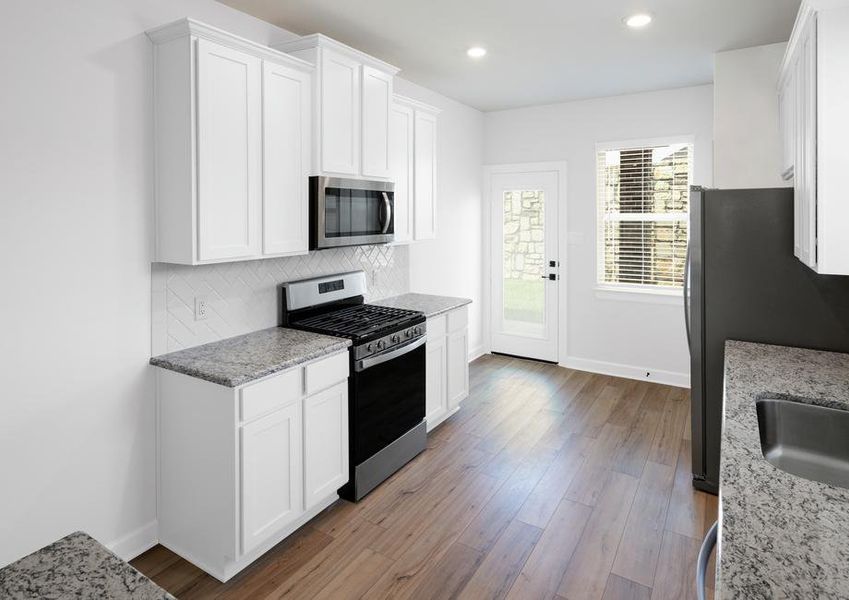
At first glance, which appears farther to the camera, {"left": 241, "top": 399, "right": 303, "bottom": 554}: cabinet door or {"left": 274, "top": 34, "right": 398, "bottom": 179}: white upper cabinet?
{"left": 274, "top": 34, "right": 398, "bottom": 179}: white upper cabinet

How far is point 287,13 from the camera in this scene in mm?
2900

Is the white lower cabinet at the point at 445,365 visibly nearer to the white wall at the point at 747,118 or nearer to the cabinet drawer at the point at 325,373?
the cabinet drawer at the point at 325,373

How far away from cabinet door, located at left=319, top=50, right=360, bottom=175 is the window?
287 centimetres

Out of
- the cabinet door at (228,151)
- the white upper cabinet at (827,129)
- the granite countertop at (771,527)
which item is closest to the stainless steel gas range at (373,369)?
the cabinet door at (228,151)

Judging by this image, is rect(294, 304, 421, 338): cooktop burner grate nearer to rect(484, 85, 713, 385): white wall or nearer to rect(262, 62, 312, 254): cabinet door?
rect(262, 62, 312, 254): cabinet door

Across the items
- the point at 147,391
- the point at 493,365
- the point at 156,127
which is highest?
the point at 156,127

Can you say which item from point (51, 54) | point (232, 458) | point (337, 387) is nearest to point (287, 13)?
point (51, 54)

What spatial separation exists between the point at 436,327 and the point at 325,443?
1.29m

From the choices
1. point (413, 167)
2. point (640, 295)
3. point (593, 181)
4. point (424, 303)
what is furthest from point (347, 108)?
point (640, 295)

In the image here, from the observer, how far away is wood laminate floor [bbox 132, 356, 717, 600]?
7.36ft

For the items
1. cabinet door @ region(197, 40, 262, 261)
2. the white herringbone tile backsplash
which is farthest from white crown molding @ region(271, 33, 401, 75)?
the white herringbone tile backsplash

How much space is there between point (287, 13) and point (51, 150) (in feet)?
4.82

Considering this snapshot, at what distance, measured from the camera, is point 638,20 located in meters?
3.07

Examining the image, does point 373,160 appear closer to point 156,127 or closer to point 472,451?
point 156,127
